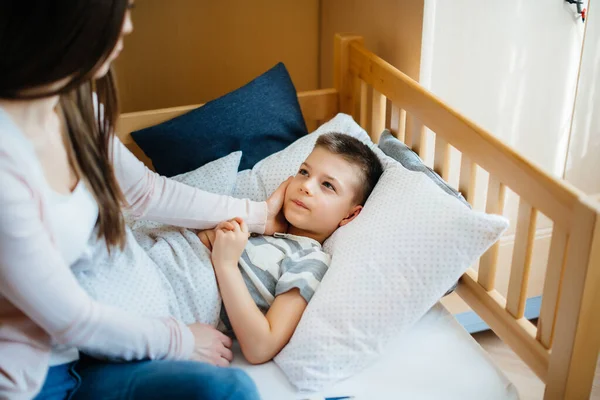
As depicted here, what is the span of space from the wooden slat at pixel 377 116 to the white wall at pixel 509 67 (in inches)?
5.1

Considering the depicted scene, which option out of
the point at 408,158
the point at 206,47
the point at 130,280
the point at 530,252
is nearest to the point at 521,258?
the point at 530,252

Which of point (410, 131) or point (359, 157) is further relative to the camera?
point (410, 131)

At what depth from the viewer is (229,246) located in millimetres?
1216

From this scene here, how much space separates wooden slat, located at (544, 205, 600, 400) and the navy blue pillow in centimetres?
85

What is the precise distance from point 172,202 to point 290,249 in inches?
9.9

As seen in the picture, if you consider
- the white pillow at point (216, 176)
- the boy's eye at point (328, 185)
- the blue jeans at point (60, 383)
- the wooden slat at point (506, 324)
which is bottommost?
the wooden slat at point (506, 324)

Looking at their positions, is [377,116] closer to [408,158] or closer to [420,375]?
[408,158]

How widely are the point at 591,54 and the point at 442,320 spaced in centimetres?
81

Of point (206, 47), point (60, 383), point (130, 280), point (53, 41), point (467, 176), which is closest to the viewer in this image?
point (53, 41)

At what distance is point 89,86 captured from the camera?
3.36 feet

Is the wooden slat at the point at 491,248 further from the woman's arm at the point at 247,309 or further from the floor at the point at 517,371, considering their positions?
the floor at the point at 517,371

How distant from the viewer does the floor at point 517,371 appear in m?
1.69

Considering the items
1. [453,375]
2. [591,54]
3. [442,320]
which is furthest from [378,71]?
[453,375]

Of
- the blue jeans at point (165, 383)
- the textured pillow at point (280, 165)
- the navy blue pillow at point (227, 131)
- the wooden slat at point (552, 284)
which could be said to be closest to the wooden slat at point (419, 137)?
the textured pillow at point (280, 165)
